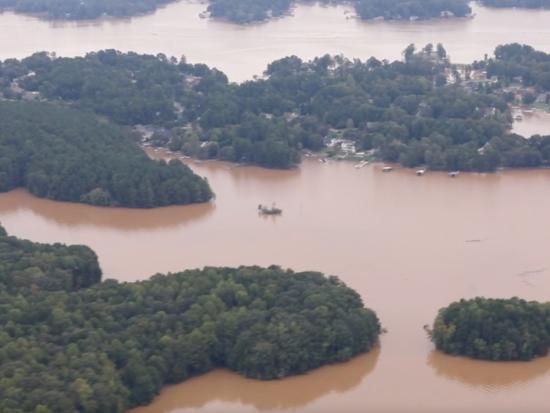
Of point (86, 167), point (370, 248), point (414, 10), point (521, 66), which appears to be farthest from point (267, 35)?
point (370, 248)

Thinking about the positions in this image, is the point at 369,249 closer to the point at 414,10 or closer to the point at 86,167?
the point at 86,167

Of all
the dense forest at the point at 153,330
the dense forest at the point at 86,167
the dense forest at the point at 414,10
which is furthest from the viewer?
the dense forest at the point at 414,10

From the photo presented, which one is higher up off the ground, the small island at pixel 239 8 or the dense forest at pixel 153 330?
the small island at pixel 239 8

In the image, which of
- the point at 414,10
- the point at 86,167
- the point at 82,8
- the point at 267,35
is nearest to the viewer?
the point at 86,167

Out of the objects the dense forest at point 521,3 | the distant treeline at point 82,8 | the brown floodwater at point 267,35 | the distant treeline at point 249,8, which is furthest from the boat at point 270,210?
the dense forest at point 521,3

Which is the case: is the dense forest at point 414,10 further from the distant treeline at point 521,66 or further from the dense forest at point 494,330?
the dense forest at point 494,330

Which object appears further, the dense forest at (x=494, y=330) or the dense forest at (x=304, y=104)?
the dense forest at (x=304, y=104)
